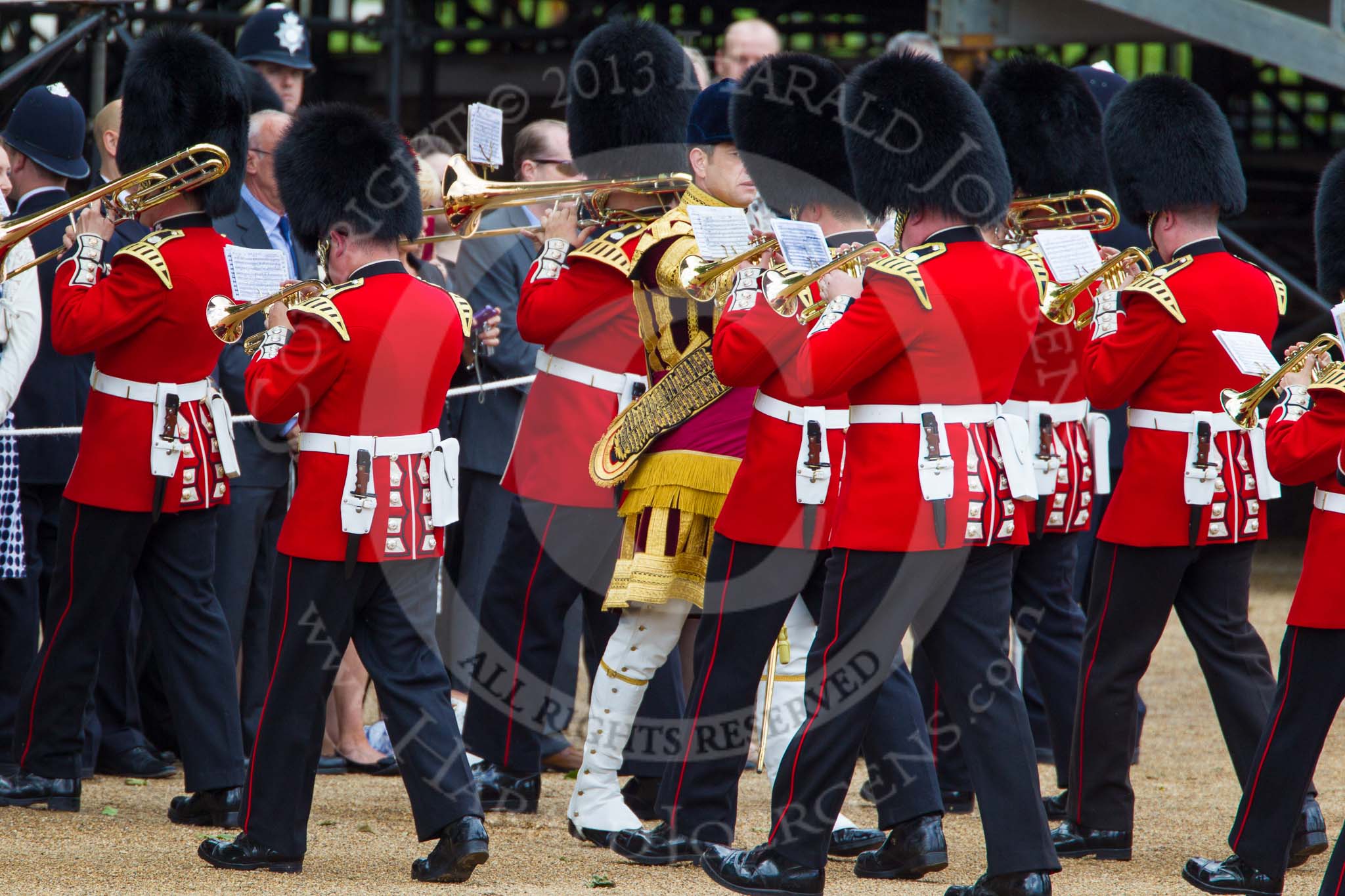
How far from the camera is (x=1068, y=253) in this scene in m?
4.02

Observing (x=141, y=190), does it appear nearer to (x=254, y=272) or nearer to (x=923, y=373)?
(x=254, y=272)

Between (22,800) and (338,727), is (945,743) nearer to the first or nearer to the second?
(338,727)

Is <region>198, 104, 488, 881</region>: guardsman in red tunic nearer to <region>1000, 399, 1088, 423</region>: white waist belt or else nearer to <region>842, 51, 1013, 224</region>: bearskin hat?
<region>842, 51, 1013, 224</region>: bearskin hat

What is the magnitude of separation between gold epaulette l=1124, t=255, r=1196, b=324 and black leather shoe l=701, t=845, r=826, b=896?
137 centimetres

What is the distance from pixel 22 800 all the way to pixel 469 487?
4.98 feet

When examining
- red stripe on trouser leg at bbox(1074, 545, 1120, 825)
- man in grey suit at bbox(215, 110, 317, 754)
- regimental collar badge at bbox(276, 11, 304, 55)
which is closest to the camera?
red stripe on trouser leg at bbox(1074, 545, 1120, 825)

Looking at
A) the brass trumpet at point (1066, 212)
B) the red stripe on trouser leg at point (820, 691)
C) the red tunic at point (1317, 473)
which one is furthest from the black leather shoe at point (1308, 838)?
the brass trumpet at point (1066, 212)

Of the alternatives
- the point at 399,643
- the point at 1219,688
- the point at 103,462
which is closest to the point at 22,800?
the point at 103,462

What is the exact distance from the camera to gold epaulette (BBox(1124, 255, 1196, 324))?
3753 mm

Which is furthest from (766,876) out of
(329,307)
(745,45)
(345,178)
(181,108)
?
(745,45)

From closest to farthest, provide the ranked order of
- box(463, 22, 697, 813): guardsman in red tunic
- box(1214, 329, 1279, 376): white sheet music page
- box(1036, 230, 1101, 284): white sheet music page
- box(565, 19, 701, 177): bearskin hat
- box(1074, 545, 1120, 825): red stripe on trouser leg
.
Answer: box(1214, 329, 1279, 376): white sheet music page < box(1074, 545, 1120, 825): red stripe on trouser leg < box(1036, 230, 1101, 284): white sheet music page < box(463, 22, 697, 813): guardsman in red tunic < box(565, 19, 701, 177): bearskin hat

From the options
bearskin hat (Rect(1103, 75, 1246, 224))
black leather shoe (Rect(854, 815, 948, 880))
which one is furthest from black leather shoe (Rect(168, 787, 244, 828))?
bearskin hat (Rect(1103, 75, 1246, 224))

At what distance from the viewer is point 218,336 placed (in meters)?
3.78

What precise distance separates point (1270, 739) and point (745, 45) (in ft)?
12.8
